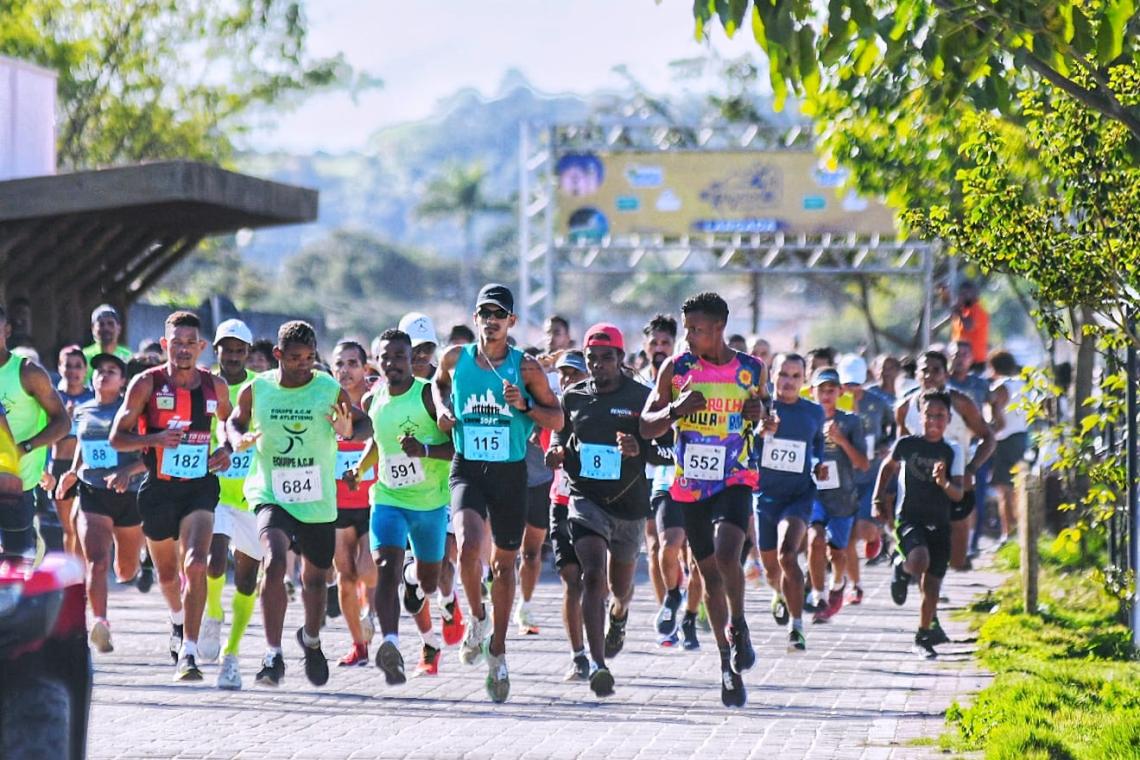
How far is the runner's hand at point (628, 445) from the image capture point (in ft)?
36.5

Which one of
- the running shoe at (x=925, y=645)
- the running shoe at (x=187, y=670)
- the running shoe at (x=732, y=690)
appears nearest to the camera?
the running shoe at (x=732, y=690)

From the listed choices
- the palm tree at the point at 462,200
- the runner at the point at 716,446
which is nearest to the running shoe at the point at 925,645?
the runner at the point at 716,446

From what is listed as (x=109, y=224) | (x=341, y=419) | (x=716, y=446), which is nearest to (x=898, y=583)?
Result: (x=716, y=446)

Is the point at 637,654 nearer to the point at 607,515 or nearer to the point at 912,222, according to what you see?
the point at 607,515

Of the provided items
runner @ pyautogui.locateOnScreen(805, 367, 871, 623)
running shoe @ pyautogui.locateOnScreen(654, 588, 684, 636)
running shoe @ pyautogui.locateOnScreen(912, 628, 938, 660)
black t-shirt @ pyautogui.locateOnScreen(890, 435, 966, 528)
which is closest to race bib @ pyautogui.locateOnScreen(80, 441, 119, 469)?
running shoe @ pyautogui.locateOnScreen(654, 588, 684, 636)

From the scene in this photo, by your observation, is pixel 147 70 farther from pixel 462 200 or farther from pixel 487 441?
pixel 462 200

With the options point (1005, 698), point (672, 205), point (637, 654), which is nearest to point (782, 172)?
point (672, 205)

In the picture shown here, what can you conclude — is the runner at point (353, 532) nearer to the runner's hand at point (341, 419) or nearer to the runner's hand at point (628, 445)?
the runner's hand at point (341, 419)

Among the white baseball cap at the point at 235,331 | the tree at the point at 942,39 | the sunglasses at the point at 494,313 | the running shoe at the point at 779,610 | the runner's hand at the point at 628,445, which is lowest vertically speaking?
the running shoe at the point at 779,610

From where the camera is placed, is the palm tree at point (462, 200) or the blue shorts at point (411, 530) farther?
the palm tree at point (462, 200)

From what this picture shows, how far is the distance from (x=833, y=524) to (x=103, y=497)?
16.8 feet

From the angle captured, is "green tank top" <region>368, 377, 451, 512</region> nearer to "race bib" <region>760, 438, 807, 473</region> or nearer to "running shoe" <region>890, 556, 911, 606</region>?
"race bib" <region>760, 438, 807, 473</region>

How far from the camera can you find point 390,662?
1108cm

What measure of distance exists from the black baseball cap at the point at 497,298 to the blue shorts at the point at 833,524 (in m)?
4.72
